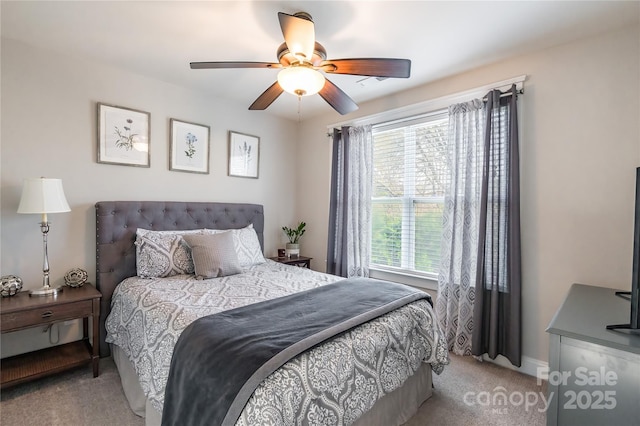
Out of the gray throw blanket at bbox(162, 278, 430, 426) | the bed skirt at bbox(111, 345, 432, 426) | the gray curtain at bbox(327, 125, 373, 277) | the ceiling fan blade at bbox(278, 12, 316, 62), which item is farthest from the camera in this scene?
the gray curtain at bbox(327, 125, 373, 277)

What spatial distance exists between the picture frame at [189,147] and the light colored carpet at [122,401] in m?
1.99

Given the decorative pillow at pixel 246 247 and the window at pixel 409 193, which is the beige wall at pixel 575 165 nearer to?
the window at pixel 409 193

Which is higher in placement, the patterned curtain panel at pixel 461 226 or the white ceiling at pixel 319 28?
the white ceiling at pixel 319 28

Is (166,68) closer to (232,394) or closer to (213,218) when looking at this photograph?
(213,218)

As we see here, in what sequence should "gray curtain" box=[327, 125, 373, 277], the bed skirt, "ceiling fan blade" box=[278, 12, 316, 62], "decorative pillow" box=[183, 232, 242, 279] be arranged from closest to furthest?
"ceiling fan blade" box=[278, 12, 316, 62] → the bed skirt → "decorative pillow" box=[183, 232, 242, 279] → "gray curtain" box=[327, 125, 373, 277]

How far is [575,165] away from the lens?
2271 millimetres

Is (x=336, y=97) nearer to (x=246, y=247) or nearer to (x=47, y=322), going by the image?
(x=246, y=247)

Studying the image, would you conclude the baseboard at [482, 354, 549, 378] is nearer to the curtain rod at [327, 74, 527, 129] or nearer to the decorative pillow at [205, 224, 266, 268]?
the curtain rod at [327, 74, 527, 129]

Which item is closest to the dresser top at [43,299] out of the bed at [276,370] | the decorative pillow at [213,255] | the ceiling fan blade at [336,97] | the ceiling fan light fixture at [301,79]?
the bed at [276,370]

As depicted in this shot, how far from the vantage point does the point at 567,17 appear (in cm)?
201

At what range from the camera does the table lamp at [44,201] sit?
7.14ft

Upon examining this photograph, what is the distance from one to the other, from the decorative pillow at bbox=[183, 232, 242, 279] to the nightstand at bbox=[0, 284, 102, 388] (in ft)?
2.51

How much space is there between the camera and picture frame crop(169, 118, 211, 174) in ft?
10.4

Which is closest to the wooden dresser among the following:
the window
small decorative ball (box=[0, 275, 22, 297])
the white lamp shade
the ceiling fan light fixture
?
the window
